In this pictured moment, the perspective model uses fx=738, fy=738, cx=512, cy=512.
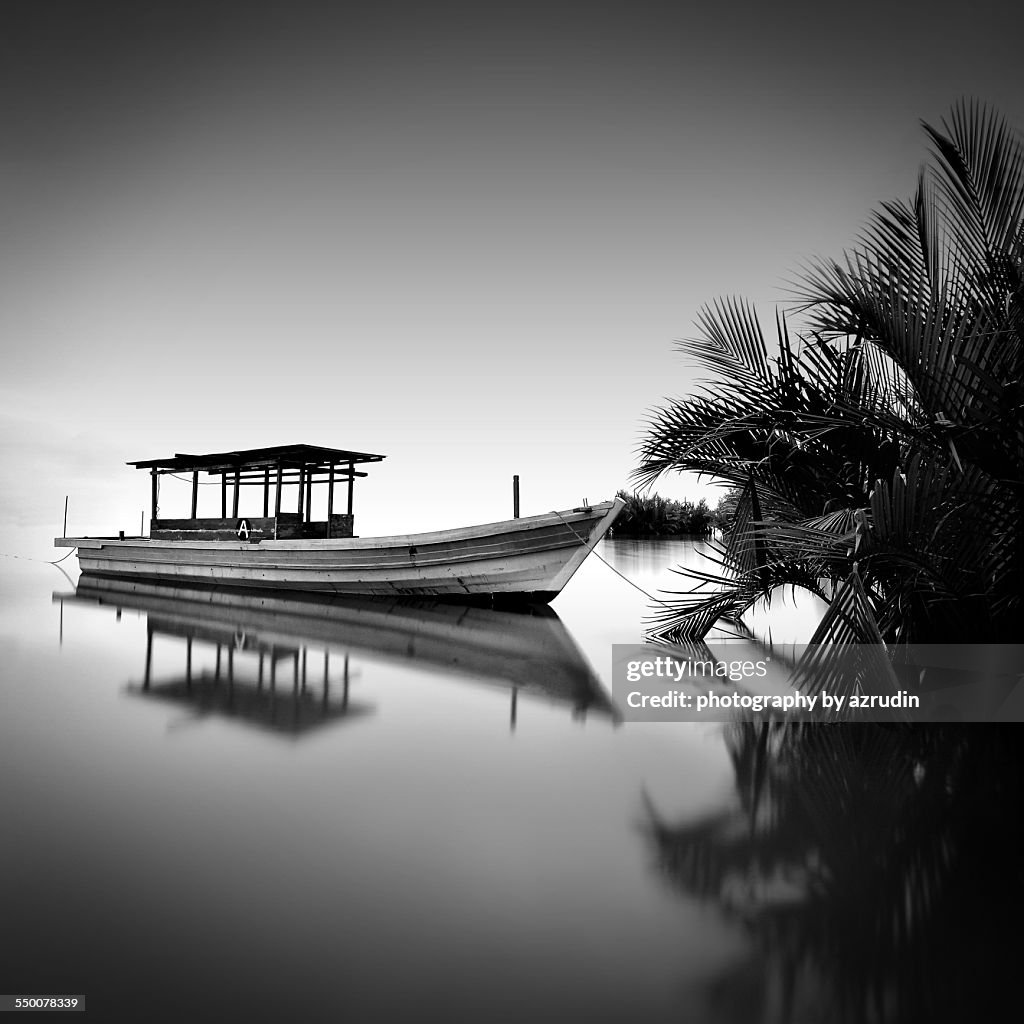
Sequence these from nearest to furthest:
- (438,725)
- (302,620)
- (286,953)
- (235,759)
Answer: (286,953) → (235,759) → (438,725) → (302,620)

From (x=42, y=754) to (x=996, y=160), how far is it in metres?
6.75

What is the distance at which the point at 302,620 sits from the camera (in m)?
9.91

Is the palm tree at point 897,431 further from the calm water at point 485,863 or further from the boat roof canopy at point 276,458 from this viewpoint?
the boat roof canopy at point 276,458

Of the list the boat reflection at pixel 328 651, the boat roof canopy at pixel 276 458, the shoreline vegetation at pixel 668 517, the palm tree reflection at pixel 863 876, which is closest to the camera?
the palm tree reflection at pixel 863 876

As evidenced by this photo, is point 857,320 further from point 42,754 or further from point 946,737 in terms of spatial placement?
point 42,754

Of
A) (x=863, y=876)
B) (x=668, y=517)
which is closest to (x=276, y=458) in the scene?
(x=863, y=876)

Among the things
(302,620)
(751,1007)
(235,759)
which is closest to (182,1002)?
(751,1007)

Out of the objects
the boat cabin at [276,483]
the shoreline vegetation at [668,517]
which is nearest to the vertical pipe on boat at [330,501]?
the boat cabin at [276,483]

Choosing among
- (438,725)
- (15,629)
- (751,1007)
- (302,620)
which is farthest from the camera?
(302,620)

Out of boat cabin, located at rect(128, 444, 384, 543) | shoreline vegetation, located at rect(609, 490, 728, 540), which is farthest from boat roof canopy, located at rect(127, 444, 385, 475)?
shoreline vegetation, located at rect(609, 490, 728, 540)

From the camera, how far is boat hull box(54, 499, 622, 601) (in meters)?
10.5

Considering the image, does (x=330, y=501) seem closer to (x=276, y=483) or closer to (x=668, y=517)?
(x=276, y=483)

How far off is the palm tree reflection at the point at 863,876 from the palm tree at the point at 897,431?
29.3 inches

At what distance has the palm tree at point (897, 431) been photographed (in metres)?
3.87
